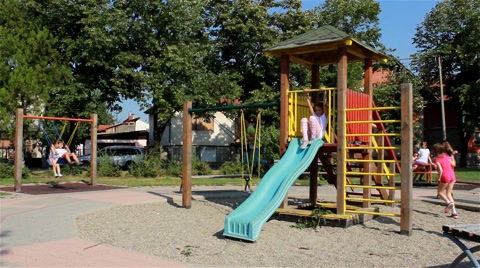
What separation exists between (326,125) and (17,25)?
2211 cm

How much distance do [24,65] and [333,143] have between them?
19014 millimetres

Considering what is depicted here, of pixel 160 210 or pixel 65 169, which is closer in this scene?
pixel 160 210

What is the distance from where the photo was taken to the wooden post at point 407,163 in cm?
808

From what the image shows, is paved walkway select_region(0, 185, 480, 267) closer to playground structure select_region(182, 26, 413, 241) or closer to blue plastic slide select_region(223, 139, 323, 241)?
blue plastic slide select_region(223, 139, 323, 241)

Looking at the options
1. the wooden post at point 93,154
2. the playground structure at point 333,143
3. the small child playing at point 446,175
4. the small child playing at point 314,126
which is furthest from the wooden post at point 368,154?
the wooden post at point 93,154

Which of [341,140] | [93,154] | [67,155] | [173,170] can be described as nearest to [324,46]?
[341,140]

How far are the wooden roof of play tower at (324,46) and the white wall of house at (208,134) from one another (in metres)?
31.9

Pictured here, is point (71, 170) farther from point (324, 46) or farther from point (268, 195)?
point (324, 46)

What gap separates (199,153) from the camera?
1585 inches

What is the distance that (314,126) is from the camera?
31.1 feet

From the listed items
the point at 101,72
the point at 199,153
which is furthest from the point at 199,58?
the point at 199,153

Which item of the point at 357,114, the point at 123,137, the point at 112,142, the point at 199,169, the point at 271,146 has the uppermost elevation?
the point at 123,137

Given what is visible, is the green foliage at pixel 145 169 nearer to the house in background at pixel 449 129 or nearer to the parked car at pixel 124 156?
the parked car at pixel 124 156

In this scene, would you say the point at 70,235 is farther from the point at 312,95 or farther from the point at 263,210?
the point at 312,95
